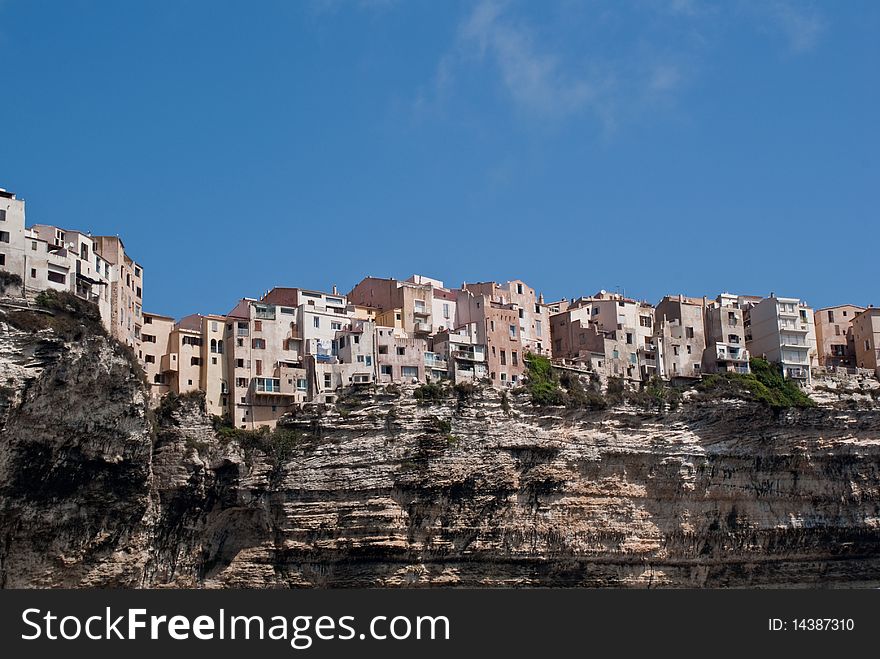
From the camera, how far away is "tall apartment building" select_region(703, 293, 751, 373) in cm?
6381

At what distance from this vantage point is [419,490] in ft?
169

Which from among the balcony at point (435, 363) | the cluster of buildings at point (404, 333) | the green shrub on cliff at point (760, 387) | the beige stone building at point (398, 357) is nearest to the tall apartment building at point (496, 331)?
the cluster of buildings at point (404, 333)

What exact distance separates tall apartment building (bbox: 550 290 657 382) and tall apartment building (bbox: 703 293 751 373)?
8.90 feet

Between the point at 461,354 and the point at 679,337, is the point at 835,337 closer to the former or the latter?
the point at 679,337

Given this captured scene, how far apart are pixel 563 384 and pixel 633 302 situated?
29.0ft

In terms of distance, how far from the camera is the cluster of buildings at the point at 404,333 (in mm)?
51312

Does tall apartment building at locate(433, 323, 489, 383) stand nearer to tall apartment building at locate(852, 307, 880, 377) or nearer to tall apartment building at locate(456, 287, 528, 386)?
tall apartment building at locate(456, 287, 528, 386)

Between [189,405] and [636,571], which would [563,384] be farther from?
[189,405]

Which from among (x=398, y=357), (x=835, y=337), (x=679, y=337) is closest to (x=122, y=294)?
(x=398, y=357)

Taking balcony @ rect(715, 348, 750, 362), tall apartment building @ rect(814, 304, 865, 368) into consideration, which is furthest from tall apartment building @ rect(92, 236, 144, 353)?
tall apartment building @ rect(814, 304, 865, 368)

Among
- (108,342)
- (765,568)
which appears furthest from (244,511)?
(765,568)

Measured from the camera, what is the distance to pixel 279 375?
5444cm

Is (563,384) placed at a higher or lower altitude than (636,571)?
higher

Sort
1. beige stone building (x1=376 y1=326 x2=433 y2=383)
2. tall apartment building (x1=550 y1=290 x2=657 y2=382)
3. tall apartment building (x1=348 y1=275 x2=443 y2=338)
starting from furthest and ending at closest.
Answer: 1. tall apartment building (x1=550 y1=290 x2=657 y2=382)
2. tall apartment building (x1=348 y1=275 x2=443 y2=338)
3. beige stone building (x1=376 y1=326 x2=433 y2=383)
